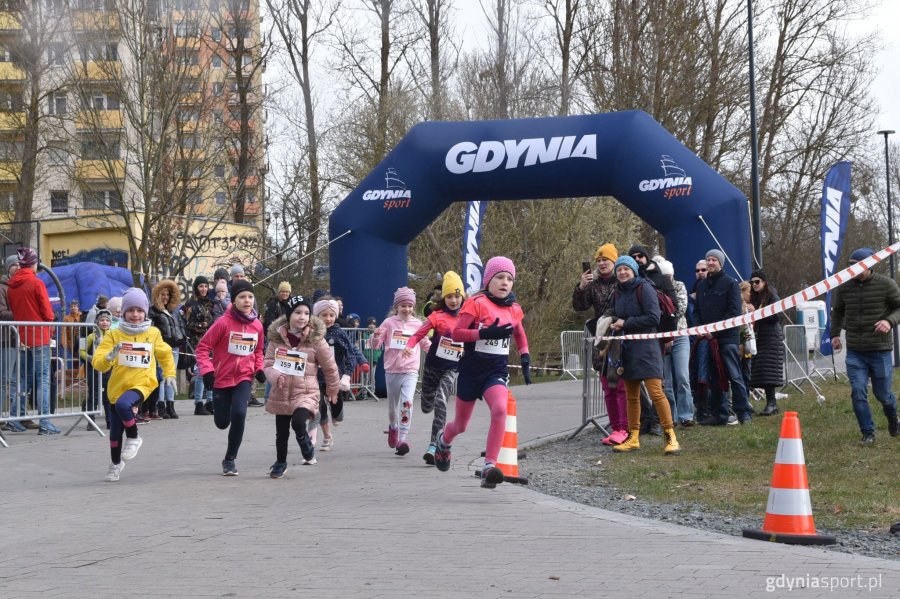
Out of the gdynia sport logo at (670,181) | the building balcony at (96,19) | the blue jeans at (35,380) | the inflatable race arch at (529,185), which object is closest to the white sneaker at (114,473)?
the blue jeans at (35,380)

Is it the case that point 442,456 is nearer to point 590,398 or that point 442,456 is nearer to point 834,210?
point 590,398

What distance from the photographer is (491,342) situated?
30.5ft

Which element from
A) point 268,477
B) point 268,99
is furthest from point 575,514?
point 268,99

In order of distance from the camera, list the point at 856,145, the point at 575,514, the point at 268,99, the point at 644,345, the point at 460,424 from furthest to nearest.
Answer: the point at 856,145, the point at 268,99, the point at 644,345, the point at 460,424, the point at 575,514

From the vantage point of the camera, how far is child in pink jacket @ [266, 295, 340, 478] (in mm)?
10164

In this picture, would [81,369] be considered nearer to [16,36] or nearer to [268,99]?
[16,36]

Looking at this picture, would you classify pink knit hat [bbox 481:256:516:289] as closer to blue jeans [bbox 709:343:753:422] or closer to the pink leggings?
the pink leggings

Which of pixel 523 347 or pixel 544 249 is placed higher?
pixel 544 249

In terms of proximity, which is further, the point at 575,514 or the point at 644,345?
the point at 644,345

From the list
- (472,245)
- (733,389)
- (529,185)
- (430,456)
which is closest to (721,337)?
(733,389)

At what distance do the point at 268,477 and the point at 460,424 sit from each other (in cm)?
178

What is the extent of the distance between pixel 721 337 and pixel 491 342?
6.09m

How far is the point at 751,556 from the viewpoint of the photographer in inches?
244

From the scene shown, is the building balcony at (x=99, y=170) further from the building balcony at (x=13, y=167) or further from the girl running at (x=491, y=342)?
the girl running at (x=491, y=342)
